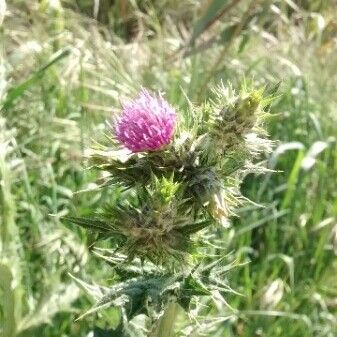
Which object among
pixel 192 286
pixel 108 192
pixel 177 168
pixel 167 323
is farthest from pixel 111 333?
pixel 108 192

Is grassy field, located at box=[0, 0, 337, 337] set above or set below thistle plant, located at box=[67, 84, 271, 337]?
below

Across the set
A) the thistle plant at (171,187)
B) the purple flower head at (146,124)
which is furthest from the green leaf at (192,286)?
the purple flower head at (146,124)

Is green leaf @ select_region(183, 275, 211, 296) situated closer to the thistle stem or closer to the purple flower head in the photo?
the thistle stem

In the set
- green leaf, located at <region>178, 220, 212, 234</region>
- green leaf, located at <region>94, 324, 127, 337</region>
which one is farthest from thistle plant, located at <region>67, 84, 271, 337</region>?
green leaf, located at <region>94, 324, 127, 337</region>

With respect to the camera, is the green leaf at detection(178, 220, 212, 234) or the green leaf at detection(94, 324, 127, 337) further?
the green leaf at detection(94, 324, 127, 337)

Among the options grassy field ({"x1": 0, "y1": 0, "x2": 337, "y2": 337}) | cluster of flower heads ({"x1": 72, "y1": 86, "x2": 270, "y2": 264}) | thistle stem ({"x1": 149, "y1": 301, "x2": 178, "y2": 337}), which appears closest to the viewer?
cluster of flower heads ({"x1": 72, "y1": 86, "x2": 270, "y2": 264})

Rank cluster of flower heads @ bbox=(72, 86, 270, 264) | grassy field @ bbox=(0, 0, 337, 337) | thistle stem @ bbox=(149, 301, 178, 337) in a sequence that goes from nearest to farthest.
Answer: cluster of flower heads @ bbox=(72, 86, 270, 264), thistle stem @ bbox=(149, 301, 178, 337), grassy field @ bbox=(0, 0, 337, 337)

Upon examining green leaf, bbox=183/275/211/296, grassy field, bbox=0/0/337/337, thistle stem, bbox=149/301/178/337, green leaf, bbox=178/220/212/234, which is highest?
green leaf, bbox=178/220/212/234

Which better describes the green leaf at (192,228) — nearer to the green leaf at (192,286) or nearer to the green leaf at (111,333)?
the green leaf at (192,286)

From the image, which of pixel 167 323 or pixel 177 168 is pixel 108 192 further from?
pixel 177 168
